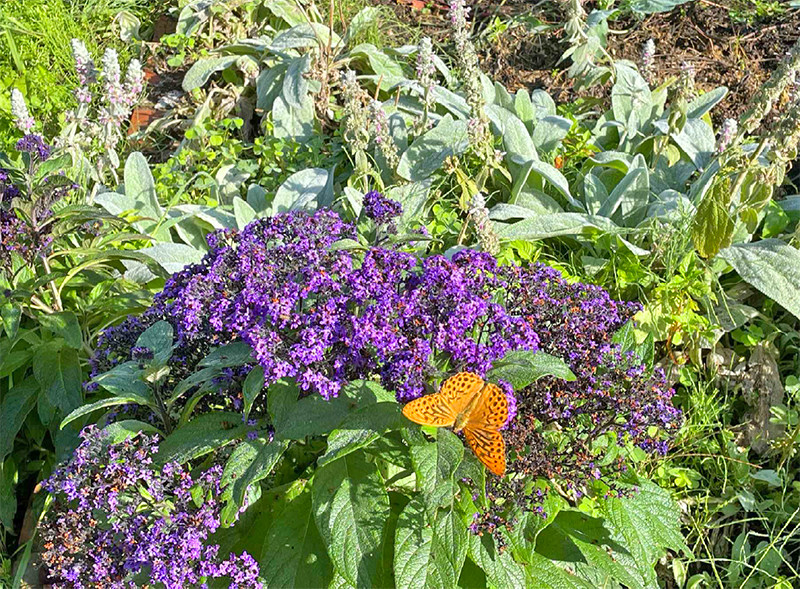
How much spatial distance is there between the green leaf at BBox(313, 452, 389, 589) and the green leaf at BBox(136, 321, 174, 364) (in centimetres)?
51

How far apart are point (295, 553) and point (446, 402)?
72 cm

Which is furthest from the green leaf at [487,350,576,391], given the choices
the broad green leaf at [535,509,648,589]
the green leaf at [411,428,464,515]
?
the broad green leaf at [535,509,648,589]

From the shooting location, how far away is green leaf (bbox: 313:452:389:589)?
6.09 ft

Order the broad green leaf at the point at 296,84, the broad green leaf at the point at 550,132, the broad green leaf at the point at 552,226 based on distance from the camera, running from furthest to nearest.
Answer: the broad green leaf at the point at 296,84 < the broad green leaf at the point at 550,132 < the broad green leaf at the point at 552,226

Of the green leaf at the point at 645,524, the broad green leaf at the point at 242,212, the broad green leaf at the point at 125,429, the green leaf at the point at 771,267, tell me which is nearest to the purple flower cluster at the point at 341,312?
the broad green leaf at the point at 125,429

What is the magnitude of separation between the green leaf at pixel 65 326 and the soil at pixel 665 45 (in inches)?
112

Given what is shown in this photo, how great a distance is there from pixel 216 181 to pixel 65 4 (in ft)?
7.85

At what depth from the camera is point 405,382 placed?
176 centimetres

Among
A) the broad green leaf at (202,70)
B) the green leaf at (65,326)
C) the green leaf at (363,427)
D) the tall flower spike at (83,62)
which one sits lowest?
the green leaf at (65,326)

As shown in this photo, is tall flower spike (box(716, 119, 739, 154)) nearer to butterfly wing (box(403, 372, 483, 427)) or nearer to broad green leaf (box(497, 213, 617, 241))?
broad green leaf (box(497, 213, 617, 241))

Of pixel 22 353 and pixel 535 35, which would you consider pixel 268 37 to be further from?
pixel 22 353

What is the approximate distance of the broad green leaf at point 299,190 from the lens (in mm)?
3502

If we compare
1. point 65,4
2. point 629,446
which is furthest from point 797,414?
point 65,4

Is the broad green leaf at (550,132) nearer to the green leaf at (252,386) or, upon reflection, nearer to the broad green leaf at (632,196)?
the broad green leaf at (632,196)
